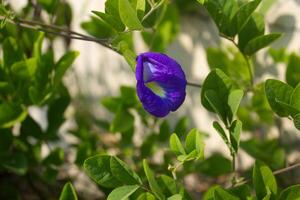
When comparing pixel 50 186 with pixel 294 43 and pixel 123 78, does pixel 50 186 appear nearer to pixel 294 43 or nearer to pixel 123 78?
pixel 123 78

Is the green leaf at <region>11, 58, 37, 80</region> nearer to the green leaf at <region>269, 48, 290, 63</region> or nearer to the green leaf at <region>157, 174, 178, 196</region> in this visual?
the green leaf at <region>157, 174, 178, 196</region>

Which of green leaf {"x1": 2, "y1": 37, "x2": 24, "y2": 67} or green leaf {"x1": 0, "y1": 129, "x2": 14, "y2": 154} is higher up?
green leaf {"x1": 2, "y1": 37, "x2": 24, "y2": 67}

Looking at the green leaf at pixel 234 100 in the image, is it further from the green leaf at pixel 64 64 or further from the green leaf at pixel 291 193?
the green leaf at pixel 64 64

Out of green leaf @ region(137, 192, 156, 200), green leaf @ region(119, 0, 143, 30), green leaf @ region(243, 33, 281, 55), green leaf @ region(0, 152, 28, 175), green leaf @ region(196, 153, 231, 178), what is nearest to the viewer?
green leaf @ region(119, 0, 143, 30)

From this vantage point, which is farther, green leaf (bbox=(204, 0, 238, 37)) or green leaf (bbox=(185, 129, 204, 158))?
green leaf (bbox=(204, 0, 238, 37))

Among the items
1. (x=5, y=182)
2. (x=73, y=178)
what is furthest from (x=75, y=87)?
(x=5, y=182)

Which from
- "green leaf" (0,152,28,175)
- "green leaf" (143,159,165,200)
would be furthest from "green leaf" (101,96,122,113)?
"green leaf" (143,159,165,200)

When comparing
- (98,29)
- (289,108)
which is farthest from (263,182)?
(98,29)
